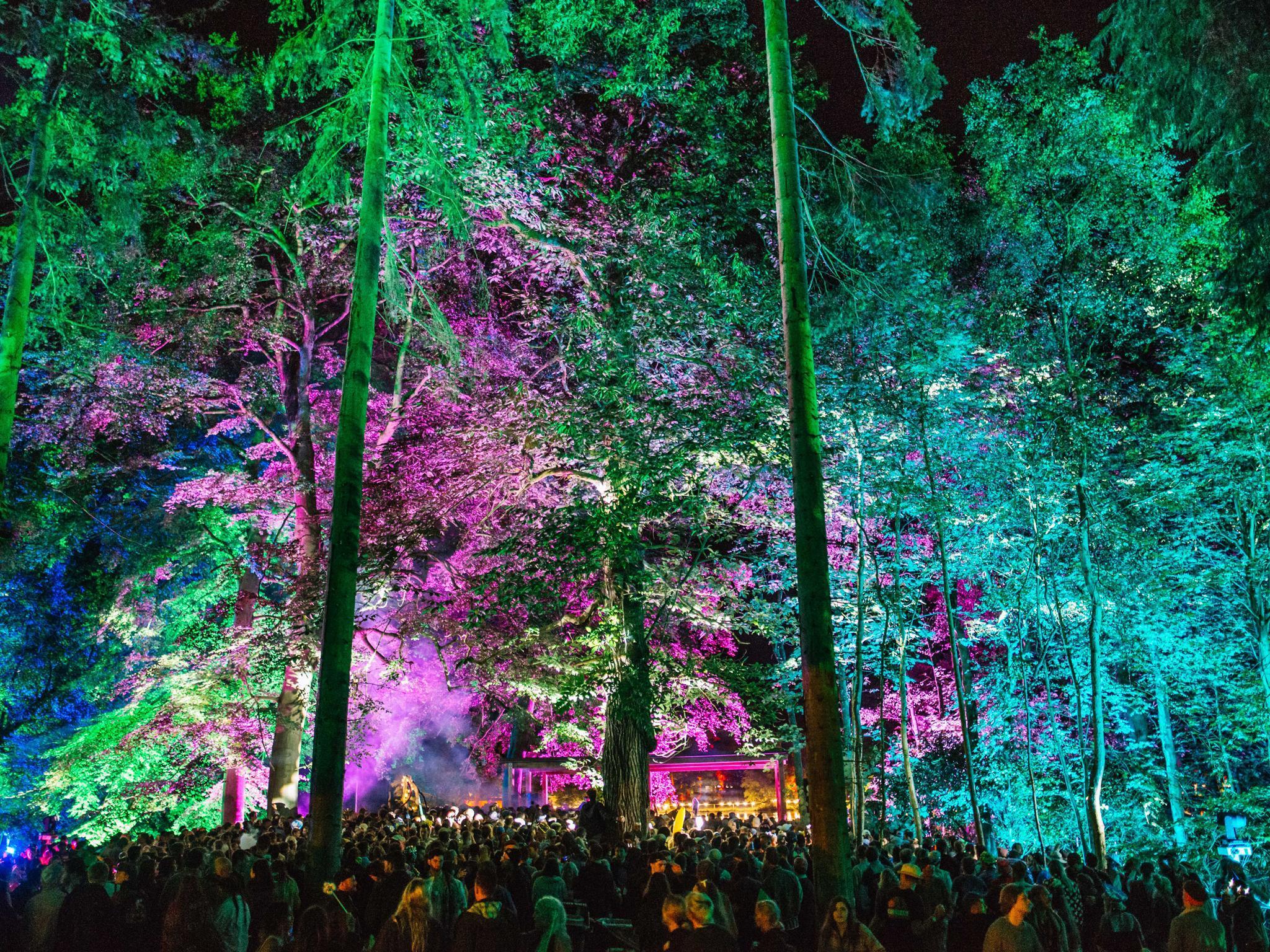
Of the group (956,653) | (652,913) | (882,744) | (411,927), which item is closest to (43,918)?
(411,927)

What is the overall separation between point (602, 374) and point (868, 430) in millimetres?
6062

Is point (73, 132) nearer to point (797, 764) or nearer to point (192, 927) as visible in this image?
point (192, 927)

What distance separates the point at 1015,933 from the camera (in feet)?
21.7

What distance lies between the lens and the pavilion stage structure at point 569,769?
36219 millimetres

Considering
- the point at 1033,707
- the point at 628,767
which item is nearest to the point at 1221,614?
the point at 1033,707

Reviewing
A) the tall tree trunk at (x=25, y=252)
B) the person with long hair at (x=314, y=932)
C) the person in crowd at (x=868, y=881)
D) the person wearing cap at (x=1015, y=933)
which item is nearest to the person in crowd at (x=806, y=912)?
the person in crowd at (x=868, y=881)

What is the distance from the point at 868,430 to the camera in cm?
1848

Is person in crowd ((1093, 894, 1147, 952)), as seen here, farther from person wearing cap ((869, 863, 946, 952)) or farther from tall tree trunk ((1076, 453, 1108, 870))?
tall tree trunk ((1076, 453, 1108, 870))

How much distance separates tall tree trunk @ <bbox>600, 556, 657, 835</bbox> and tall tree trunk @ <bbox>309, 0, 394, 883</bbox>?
20.3 ft

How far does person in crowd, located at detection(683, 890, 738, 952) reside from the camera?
582cm

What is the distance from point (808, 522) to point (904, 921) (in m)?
4.21

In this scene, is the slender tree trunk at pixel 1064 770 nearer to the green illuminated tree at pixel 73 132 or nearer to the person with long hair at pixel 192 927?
the person with long hair at pixel 192 927

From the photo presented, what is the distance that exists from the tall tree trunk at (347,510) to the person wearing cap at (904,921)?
572 cm

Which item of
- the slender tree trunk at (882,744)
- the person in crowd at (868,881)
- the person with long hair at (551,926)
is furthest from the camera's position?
the slender tree trunk at (882,744)
